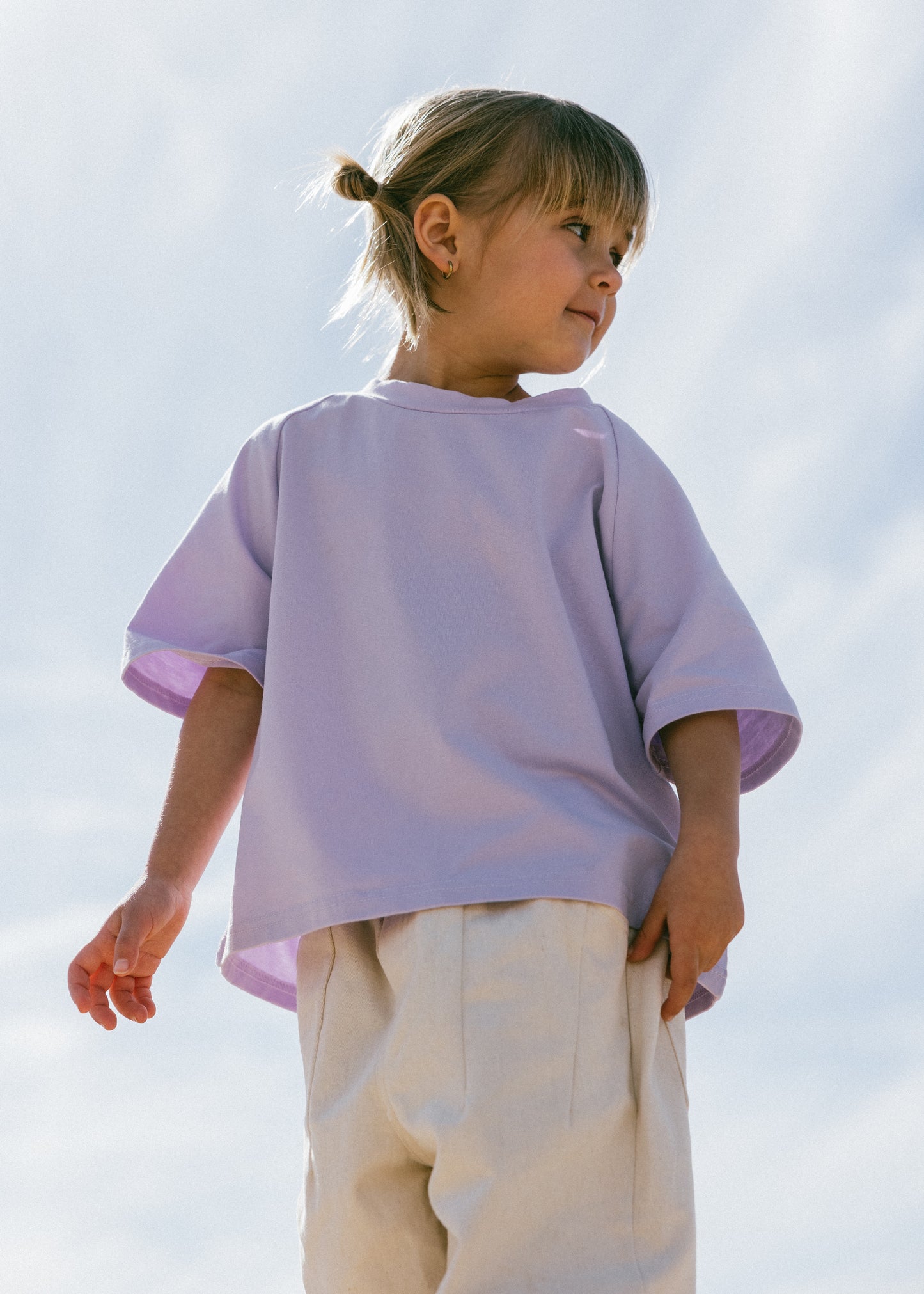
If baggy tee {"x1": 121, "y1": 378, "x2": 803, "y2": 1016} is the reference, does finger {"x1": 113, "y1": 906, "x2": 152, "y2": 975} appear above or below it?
below

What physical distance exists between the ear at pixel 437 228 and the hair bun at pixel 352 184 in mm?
152

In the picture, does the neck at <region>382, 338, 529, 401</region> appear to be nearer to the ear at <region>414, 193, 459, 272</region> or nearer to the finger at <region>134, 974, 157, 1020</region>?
the ear at <region>414, 193, 459, 272</region>

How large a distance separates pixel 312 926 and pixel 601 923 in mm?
384

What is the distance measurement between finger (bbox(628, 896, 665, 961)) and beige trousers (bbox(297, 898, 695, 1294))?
0.07 feet

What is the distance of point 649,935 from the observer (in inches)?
74.8

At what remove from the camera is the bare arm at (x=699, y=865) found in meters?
1.90

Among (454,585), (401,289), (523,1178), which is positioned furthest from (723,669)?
(401,289)

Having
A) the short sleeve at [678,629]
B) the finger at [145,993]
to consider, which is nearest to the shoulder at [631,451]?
the short sleeve at [678,629]

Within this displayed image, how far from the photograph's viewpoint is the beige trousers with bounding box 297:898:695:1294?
167 centimetres

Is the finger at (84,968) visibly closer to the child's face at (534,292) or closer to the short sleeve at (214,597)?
the short sleeve at (214,597)

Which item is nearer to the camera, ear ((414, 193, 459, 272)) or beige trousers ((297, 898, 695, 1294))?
beige trousers ((297, 898, 695, 1294))

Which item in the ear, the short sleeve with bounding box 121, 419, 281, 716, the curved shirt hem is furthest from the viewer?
the ear

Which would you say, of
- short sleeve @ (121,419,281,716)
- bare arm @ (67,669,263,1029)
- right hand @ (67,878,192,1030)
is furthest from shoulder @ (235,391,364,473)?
right hand @ (67,878,192,1030)

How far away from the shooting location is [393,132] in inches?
109
